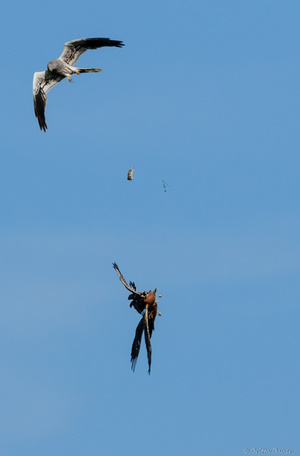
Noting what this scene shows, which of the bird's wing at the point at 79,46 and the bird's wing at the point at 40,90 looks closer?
the bird's wing at the point at 79,46

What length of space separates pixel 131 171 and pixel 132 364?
27.8 ft

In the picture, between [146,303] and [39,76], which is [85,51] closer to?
[39,76]

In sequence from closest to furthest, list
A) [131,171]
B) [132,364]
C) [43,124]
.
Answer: [132,364]
[131,171]
[43,124]

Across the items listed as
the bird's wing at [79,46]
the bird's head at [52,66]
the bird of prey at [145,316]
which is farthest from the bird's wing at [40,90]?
the bird of prey at [145,316]

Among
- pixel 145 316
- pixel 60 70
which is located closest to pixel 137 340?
pixel 145 316

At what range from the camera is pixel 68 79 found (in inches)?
2060

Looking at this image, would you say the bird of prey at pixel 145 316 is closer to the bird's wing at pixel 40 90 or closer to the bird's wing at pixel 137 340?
the bird's wing at pixel 137 340

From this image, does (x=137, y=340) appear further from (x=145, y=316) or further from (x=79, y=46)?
(x=79, y=46)

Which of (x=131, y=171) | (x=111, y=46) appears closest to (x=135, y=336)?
(x=131, y=171)

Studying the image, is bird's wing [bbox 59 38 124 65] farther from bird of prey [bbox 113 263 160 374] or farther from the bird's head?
bird of prey [bbox 113 263 160 374]

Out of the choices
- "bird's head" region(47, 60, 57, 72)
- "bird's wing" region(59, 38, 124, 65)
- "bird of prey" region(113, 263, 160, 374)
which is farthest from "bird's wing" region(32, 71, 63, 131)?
"bird of prey" region(113, 263, 160, 374)

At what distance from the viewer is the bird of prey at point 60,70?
5191 cm

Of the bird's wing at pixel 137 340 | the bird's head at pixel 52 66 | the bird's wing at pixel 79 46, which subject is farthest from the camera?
the bird's head at pixel 52 66

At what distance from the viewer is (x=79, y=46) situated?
172 feet
